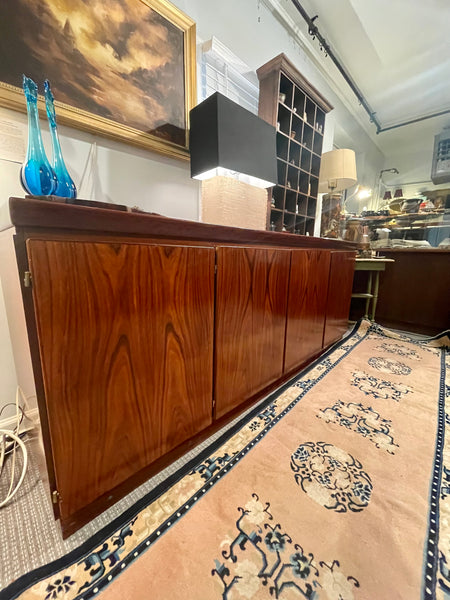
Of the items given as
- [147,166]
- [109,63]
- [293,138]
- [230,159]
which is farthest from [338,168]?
[109,63]

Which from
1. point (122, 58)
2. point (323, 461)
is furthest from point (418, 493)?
point (122, 58)

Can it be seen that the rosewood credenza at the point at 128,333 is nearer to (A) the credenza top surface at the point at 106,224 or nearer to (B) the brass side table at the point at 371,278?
(A) the credenza top surface at the point at 106,224

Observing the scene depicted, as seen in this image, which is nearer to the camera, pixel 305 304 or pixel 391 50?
pixel 305 304

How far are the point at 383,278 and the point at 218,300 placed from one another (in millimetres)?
2383

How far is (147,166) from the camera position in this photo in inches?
45.8

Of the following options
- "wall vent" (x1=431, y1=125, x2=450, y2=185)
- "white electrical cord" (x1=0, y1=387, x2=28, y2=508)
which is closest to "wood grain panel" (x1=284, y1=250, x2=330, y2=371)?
"white electrical cord" (x1=0, y1=387, x2=28, y2=508)

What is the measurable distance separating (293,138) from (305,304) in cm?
162

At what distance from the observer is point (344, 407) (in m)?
1.13

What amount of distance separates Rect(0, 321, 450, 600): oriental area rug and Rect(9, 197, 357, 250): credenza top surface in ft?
2.51

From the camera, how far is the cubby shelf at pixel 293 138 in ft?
5.68

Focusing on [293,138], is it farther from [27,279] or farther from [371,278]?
[27,279]

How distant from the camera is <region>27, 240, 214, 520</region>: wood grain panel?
0.49m

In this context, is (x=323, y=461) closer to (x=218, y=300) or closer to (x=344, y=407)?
(x=344, y=407)

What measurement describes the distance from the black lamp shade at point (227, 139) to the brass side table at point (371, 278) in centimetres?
142
